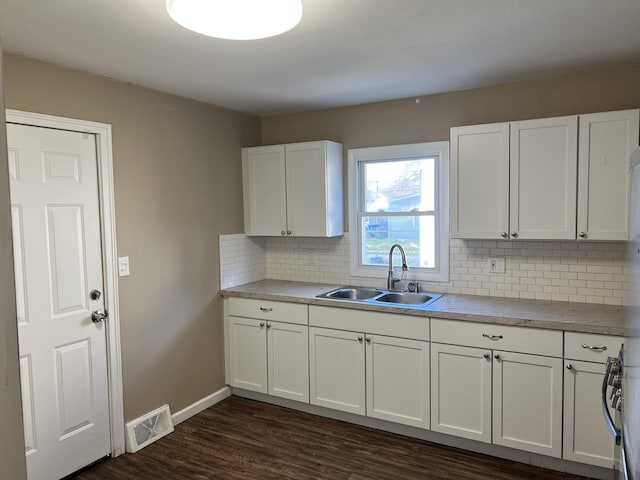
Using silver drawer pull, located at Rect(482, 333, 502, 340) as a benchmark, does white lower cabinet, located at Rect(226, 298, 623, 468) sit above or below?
below

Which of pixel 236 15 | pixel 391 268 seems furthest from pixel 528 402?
pixel 236 15

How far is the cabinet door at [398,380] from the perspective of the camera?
311 cm

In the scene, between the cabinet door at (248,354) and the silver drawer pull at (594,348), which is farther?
the cabinet door at (248,354)

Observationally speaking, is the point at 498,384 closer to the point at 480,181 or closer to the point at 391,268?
the point at 391,268

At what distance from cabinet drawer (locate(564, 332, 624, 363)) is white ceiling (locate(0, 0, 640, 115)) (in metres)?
1.57

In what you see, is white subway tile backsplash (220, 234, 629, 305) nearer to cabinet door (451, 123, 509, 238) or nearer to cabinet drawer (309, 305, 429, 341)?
cabinet door (451, 123, 509, 238)

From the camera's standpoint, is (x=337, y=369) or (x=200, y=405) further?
(x=200, y=405)

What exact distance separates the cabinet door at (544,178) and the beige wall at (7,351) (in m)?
2.92

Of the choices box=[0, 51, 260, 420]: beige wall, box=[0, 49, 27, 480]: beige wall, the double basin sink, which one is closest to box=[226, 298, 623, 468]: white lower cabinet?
the double basin sink

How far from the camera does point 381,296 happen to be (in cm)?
360

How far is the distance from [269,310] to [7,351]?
10.1 ft

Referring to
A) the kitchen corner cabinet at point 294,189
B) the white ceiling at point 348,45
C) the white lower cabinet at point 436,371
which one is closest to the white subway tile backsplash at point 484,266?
the kitchen corner cabinet at point 294,189

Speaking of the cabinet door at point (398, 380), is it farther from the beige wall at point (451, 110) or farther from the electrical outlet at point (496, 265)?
the beige wall at point (451, 110)

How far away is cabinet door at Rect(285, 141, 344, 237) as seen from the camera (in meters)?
3.77
